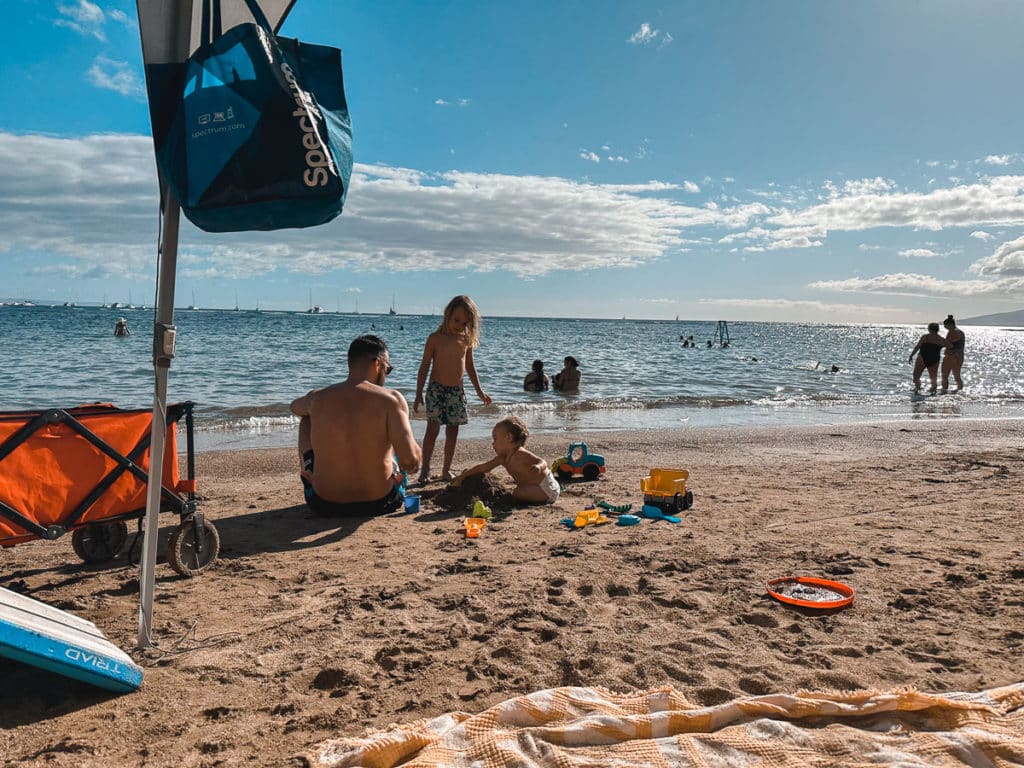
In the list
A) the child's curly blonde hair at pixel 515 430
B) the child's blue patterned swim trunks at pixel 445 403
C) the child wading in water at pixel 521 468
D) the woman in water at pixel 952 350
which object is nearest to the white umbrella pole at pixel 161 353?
the child wading in water at pixel 521 468

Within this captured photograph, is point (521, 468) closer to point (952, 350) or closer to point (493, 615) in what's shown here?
point (493, 615)

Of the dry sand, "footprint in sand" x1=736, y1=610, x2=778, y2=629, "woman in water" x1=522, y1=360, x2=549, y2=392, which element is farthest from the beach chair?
"woman in water" x1=522, y1=360, x2=549, y2=392

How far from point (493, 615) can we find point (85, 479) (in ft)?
7.18

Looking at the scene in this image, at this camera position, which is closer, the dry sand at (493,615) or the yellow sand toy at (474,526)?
the dry sand at (493,615)

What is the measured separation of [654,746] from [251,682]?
1.53 metres

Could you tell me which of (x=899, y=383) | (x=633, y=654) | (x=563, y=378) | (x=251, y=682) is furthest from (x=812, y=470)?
(x=899, y=383)

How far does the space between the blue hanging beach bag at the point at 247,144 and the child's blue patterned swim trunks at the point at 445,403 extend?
13.6 ft

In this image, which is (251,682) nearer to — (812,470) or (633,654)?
(633,654)

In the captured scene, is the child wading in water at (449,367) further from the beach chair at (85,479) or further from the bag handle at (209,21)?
the bag handle at (209,21)

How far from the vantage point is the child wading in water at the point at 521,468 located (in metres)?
5.75

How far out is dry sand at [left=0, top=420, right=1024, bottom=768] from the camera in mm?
2504

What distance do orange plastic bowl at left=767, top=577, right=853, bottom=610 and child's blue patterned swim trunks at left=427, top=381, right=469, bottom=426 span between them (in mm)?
3600

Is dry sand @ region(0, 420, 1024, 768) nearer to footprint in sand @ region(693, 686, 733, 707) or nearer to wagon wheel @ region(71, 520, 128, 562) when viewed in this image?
footprint in sand @ region(693, 686, 733, 707)

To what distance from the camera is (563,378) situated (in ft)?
54.6
